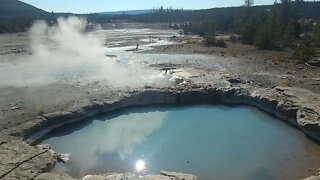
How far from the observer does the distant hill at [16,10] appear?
10406 centimetres

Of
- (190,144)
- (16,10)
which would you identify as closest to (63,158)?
(190,144)

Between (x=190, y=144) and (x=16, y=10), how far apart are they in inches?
4323

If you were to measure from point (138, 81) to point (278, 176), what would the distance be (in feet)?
32.8

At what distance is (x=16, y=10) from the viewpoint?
109125 millimetres

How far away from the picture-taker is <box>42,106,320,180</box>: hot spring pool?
9.94 m

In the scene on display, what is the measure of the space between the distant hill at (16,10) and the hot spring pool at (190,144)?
94.9 m

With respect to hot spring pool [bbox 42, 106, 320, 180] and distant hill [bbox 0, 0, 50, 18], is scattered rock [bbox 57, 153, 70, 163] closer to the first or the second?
hot spring pool [bbox 42, 106, 320, 180]

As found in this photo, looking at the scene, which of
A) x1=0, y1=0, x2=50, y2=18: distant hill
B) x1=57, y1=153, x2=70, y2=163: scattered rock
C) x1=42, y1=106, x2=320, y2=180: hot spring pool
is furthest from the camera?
x1=0, y1=0, x2=50, y2=18: distant hill

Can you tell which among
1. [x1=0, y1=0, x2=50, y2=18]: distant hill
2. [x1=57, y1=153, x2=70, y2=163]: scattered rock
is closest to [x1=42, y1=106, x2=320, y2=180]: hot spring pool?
[x1=57, y1=153, x2=70, y2=163]: scattered rock

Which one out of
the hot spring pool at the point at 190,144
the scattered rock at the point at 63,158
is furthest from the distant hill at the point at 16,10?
the scattered rock at the point at 63,158

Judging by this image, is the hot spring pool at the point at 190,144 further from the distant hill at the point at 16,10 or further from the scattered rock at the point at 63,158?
the distant hill at the point at 16,10

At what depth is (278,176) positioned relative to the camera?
958cm

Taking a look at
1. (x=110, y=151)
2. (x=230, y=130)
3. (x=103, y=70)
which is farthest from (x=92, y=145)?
(x=103, y=70)

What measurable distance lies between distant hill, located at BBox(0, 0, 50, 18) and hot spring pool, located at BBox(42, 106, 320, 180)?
311 ft
